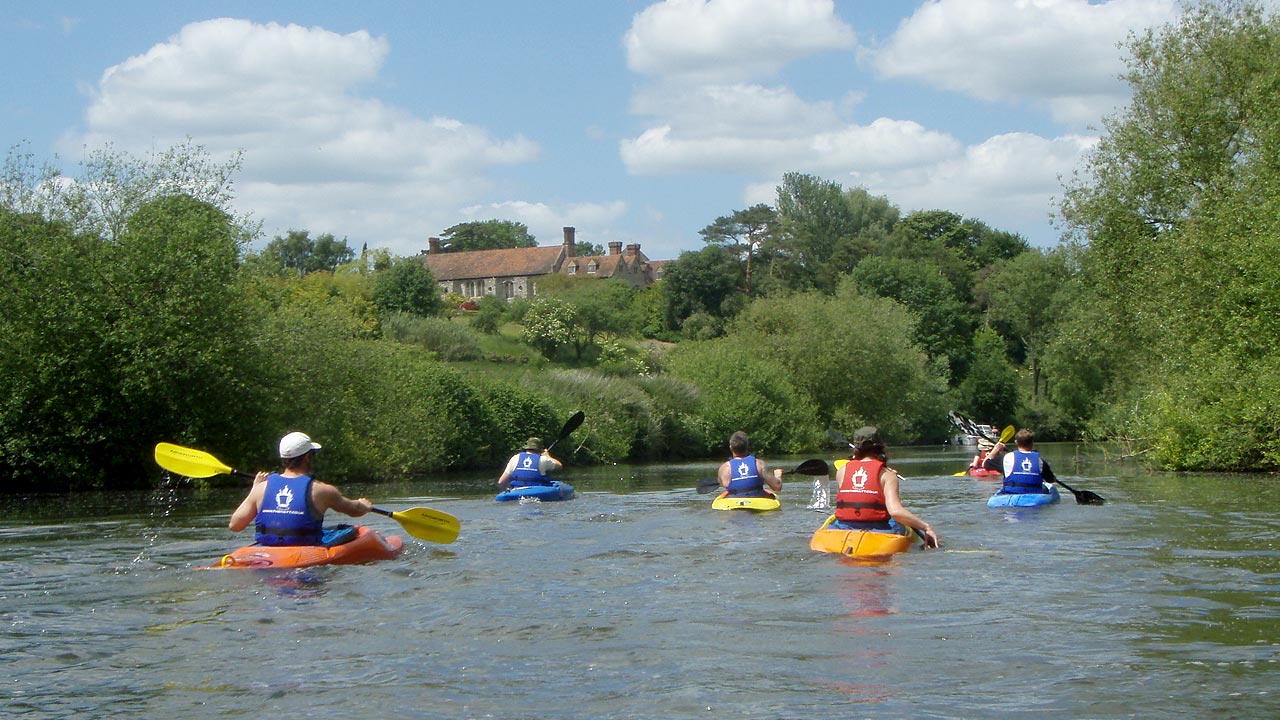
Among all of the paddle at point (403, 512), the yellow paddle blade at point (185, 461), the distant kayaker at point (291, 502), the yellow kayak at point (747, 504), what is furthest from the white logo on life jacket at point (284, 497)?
the yellow kayak at point (747, 504)

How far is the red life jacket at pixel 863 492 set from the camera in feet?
36.2

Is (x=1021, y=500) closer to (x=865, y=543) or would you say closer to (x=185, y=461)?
(x=865, y=543)

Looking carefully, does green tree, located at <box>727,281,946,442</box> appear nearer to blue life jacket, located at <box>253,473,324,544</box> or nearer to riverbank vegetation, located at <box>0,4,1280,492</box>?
riverbank vegetation, located at <box>0,4,1280,492</box>

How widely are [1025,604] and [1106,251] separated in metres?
22.3

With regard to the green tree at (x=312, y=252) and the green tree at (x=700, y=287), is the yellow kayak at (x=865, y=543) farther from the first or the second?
the green tree at (x=312, y=252)

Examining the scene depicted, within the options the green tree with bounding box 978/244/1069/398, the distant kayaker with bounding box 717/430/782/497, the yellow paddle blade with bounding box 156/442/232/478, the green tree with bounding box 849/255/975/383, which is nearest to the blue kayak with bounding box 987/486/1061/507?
the distant kayaker with bounding box 717/430/782/497

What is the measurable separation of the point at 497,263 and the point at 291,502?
300 ft

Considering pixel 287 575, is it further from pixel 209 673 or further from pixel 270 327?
pixel 270 327

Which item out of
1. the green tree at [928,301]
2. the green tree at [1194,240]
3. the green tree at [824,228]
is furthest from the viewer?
the green tree at [824,228]

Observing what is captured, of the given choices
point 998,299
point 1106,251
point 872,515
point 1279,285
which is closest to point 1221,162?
point 1106,251

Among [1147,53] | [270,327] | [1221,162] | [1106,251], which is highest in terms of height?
A: [1147,53]

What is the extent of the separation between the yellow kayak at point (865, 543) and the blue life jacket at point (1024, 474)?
19.4 feet

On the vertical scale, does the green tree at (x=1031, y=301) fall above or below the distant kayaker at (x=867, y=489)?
above

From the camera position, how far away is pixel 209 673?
6707 mm
